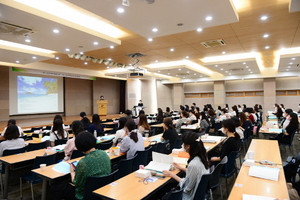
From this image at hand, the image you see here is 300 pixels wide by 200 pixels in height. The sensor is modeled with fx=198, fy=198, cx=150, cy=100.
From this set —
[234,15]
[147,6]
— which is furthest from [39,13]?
[234,15]

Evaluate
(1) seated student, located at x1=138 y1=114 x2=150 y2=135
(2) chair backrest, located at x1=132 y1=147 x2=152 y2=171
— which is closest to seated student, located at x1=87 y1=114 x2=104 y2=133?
(1) seated student, located at x1=138 y1=114 x2=150 y2=135

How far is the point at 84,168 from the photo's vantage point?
7.81 feet

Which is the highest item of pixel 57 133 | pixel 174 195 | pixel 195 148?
pixel 195 148

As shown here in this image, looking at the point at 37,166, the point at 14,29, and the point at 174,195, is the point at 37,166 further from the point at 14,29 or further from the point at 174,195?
the point at 14,29

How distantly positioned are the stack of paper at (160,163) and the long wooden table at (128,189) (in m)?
0.20

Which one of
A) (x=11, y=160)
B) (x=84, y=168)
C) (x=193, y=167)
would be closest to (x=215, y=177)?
(x=193, y=167)

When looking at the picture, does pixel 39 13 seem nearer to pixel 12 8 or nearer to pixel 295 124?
pixel 12 8

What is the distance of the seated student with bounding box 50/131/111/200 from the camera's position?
7.84ft

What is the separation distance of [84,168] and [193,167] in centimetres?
129

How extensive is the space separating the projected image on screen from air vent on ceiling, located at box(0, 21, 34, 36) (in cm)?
929

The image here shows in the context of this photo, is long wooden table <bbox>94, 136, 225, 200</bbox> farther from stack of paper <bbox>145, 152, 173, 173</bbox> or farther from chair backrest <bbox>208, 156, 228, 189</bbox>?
chair backrest <bbox>208, 156, 228, 189</bbox>

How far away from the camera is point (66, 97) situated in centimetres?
1623

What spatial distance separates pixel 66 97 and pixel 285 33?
15.0 metres

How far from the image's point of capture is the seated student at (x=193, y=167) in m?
2.22
